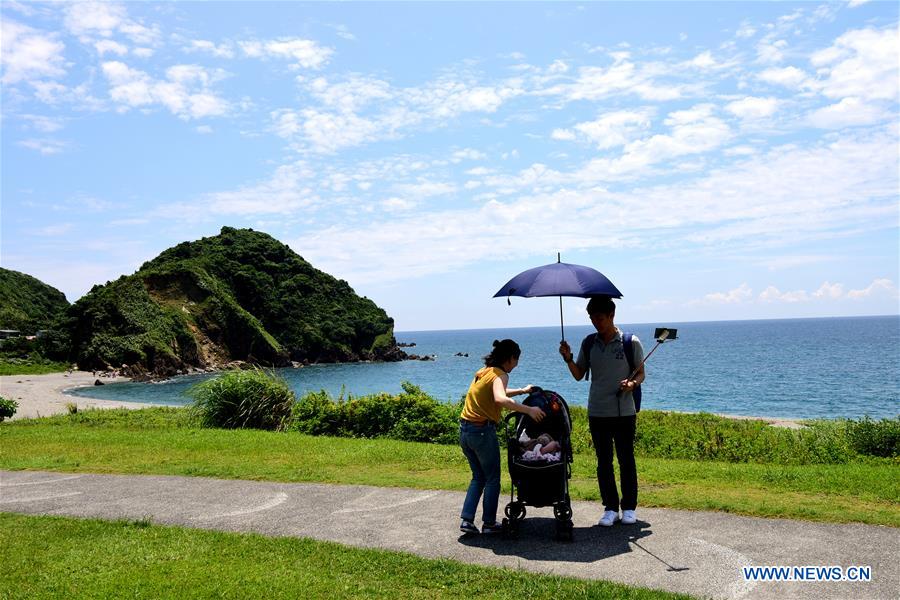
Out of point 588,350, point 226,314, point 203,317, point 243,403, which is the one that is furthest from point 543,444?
point 226,314

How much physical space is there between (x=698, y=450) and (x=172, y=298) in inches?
3738

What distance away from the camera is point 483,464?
6176mm

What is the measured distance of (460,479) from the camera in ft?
31.0

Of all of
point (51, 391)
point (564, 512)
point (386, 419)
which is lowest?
point (51, 391)

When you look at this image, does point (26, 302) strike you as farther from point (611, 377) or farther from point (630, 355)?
point (630, 355)

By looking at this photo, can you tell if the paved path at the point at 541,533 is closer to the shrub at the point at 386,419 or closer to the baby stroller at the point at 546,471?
the baby stroller at the point at 546,471

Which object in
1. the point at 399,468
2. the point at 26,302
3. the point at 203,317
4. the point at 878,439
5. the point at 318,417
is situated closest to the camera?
the point at 399,468

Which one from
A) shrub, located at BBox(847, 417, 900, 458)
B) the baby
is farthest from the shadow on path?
shrub, located at BBox(847, 417, 900, 458)

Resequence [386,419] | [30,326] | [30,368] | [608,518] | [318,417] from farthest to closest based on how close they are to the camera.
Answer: [30,326], [30,368], [318,417], [386,419], [608,518]

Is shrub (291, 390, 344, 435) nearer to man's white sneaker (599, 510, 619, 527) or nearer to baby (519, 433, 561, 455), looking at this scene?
man's white sneaker (599, 510, 619, 527)

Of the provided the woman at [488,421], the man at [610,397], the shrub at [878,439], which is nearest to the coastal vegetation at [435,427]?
the shrub at [878,439]

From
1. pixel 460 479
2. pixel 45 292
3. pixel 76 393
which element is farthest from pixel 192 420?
pixel 45 292

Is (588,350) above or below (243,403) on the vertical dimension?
above

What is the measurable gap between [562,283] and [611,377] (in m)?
1.07
